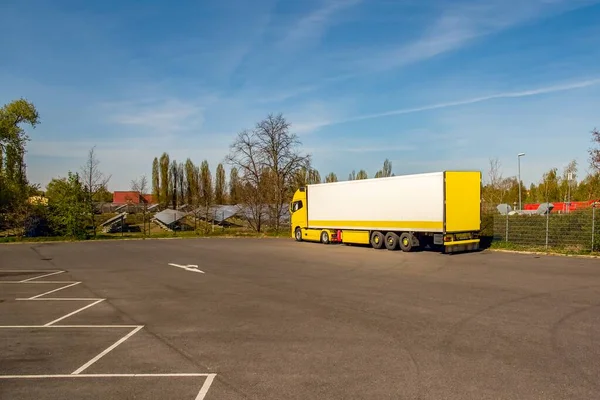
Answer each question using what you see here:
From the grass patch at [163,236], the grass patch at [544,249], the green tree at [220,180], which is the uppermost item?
the green tree at [220,180]

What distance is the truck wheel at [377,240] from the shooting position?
72.5 ft

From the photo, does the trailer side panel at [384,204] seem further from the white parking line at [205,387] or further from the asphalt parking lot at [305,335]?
the white parking line at [205,387]

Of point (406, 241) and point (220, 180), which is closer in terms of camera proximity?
point (406, 241)

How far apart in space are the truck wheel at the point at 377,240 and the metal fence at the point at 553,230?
6013 mm

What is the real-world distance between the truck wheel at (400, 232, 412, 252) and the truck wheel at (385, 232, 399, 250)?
43 centimetres

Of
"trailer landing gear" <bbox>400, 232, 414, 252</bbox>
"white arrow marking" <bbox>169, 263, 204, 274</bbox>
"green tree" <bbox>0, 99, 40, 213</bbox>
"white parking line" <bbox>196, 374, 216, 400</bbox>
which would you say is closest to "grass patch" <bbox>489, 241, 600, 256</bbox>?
"trailer landing gear" <bbox>400, 232, 414, 252</bbox>

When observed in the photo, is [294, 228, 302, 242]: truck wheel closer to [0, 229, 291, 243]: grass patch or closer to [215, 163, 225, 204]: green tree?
[0, 229, 291, 243]: grass patch

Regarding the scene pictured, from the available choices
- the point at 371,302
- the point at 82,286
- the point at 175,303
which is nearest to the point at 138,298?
the point at 175,303

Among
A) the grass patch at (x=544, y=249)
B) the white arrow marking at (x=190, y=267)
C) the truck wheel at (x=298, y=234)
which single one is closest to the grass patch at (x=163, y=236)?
the truck wheel at (x=298, y=234)

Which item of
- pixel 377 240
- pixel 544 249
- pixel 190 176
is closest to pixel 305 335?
pixel 377 240

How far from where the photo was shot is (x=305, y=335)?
697 centimetres

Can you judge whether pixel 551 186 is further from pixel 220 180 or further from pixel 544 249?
pixel 220 180

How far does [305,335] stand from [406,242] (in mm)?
14422

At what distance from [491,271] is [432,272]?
1.84m
